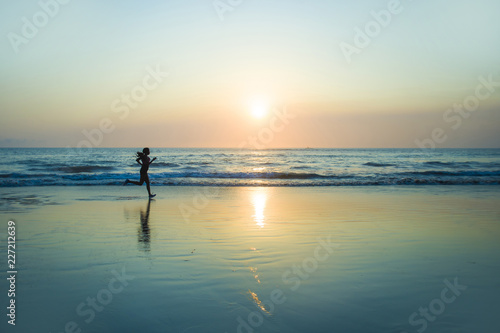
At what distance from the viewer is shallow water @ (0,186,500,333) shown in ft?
11.6

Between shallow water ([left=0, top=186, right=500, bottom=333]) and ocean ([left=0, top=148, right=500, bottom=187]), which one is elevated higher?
ocean ([left=0, top=148, right=500, bottom=187])

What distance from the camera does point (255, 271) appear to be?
16.2ft

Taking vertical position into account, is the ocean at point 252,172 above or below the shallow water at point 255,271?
above

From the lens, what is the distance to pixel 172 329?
130 inches

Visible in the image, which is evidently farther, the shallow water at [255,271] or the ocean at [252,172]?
the ocean at [252,172]

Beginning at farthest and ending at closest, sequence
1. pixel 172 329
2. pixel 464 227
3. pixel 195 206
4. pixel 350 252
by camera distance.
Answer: pixel 195 206, pixel 464 227, pixel 350 252, pixel 172 329

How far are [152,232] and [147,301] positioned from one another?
3.82 meters

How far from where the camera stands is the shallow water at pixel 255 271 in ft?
11.6

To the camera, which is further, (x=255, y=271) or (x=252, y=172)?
(x=252, y=172)

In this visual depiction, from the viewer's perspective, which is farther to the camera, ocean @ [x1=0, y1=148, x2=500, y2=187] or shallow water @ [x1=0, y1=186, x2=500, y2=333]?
ocean @ [x1=0, y1=148, x2=500, y2=187]

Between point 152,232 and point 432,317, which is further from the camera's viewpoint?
point 152,232

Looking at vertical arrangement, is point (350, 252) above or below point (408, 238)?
below

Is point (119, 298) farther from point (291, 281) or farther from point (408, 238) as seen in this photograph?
point (408, 238)

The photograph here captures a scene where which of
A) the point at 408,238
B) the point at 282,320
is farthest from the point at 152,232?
the point at 408,238
